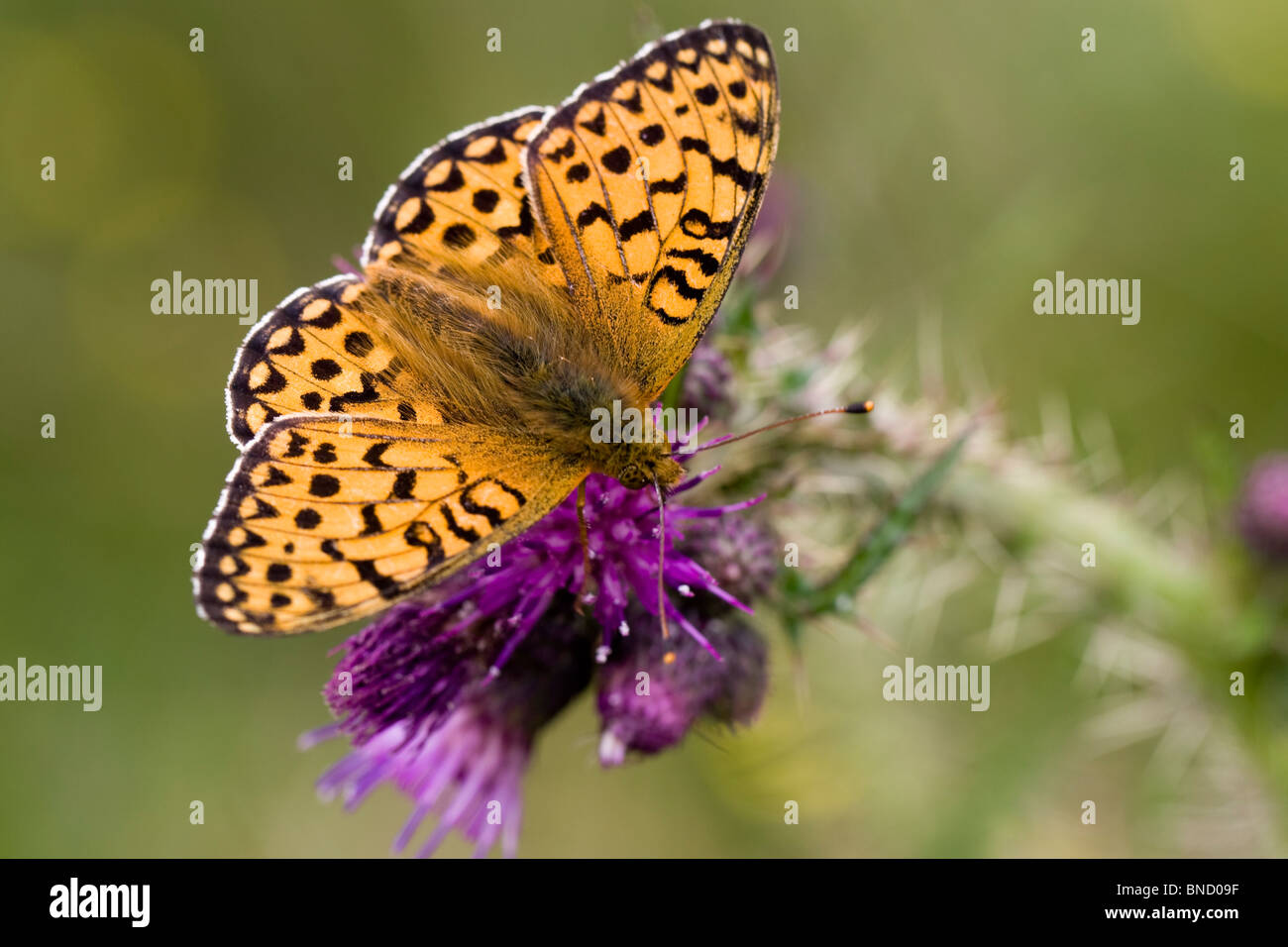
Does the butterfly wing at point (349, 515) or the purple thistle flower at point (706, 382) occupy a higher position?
the purple thistle flower at point (706, 382)

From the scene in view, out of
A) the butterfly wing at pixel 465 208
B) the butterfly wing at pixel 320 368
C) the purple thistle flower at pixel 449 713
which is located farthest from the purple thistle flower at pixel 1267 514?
the butterfly wing at pixel 320 368

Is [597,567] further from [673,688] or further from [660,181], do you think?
A: [660,181]

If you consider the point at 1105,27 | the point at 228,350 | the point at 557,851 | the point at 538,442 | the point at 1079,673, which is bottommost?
the point at 557,851

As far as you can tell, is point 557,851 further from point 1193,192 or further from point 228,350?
point 1193,192

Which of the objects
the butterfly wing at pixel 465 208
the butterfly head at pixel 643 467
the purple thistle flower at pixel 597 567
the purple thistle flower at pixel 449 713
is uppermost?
the butterfly wing at pixel 465 208

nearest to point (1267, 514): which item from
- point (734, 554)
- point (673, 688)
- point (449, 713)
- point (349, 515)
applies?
point (734, 554)

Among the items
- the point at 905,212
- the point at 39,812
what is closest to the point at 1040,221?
the point at 905,212

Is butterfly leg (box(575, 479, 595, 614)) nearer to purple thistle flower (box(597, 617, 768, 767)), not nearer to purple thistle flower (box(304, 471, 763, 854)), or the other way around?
purple thistle flower (box(304, 471, 763, 854))

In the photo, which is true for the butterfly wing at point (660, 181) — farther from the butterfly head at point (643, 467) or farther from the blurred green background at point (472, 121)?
the blurred green background at point (472, 121)
